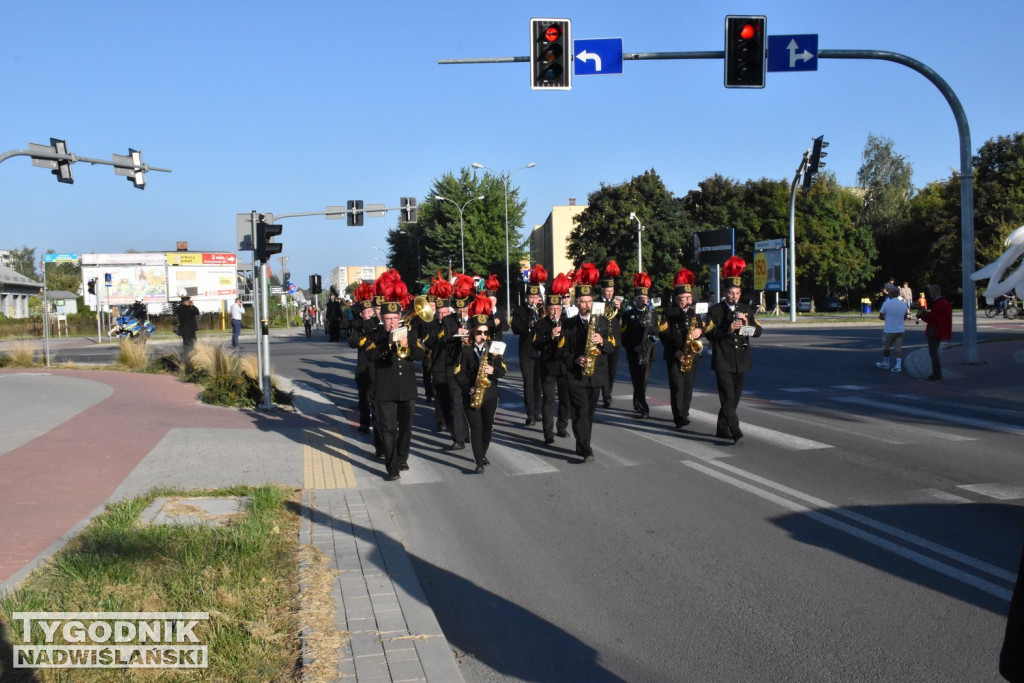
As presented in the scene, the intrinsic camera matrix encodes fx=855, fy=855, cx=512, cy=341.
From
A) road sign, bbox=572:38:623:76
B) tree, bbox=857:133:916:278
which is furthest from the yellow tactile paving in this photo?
tree, bbox=857:133:916:278

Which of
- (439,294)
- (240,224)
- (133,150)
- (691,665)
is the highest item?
(133,150)

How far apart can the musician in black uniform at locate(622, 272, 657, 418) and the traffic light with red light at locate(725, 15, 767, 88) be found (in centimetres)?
371

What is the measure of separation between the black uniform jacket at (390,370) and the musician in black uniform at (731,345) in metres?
3.56

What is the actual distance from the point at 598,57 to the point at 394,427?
26.0 ft

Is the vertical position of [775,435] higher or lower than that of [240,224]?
lower

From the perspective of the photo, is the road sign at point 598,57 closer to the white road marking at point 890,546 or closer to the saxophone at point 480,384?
the saxophone at point 480,384

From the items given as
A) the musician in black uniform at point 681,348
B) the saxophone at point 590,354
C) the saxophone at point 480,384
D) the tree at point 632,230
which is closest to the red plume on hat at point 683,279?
the musician in black uniform at point 681,348

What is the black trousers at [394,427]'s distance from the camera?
8562mm

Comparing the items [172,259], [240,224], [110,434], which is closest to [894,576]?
[110,434]

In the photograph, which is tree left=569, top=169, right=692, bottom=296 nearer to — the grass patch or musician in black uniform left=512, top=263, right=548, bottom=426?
musician in black uniform left=512, top=263, right=548, bottom=426

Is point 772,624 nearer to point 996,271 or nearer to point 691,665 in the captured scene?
point 691,665

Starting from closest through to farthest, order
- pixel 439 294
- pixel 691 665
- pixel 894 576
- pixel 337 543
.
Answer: pixel 691 665 → pixel 894 576 → pixel 337 543 → pixel 439 294

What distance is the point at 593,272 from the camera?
1115cm

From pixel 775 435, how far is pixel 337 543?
20.7ft
